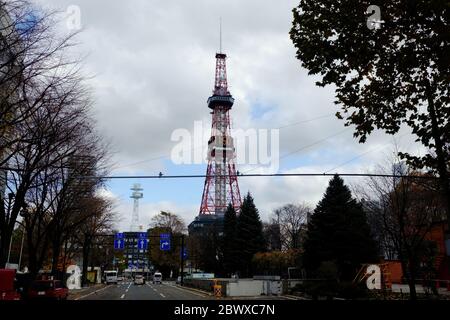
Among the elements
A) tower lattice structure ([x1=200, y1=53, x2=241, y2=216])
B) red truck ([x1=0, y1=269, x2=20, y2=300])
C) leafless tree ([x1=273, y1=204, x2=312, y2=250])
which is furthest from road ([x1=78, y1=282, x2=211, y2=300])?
tower lattice structure ([x1=200, y1=53, x2=241, y2=216])

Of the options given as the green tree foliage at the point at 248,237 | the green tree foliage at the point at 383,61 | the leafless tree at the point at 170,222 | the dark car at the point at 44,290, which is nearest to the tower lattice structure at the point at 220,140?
the leafless tree at the point at 170,222

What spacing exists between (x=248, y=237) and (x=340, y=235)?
25197 mm

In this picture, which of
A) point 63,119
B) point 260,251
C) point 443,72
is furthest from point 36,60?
point 260,251

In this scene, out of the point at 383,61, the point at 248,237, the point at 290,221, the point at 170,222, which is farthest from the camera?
the point at 170,222

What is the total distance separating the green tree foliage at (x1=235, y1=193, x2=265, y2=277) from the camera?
2527 inches

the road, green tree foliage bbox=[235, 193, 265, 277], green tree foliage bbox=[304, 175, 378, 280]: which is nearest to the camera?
the road

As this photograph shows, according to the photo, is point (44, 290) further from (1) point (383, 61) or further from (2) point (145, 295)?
(1) point (383, 61)

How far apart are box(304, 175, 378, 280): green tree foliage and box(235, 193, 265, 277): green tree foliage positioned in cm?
2090

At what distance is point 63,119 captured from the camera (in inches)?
618

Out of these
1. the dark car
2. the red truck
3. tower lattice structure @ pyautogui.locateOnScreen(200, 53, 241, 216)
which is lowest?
the dark car

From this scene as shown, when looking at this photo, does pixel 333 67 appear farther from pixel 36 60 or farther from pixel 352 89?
pixel 36 60

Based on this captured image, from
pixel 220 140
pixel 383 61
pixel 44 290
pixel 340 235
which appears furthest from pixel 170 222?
pixel 383 61

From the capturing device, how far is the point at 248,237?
213 feet

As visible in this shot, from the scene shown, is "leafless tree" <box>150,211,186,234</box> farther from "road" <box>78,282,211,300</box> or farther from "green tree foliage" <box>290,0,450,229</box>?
"green tree foliage" <box>290,0,450,229</box>
